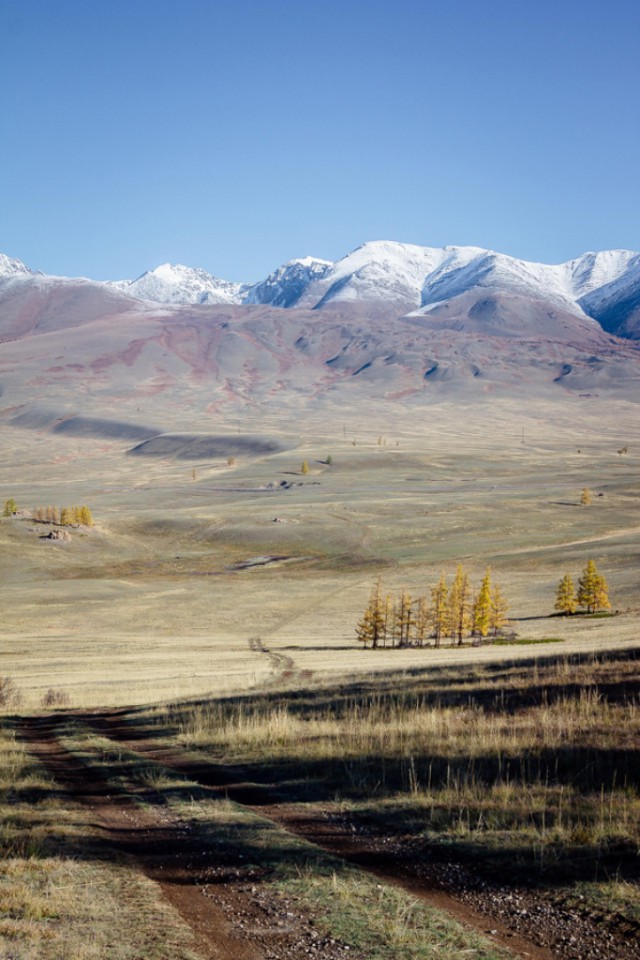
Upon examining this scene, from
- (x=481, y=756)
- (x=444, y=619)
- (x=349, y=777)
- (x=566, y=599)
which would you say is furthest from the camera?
(x=566, y=599)

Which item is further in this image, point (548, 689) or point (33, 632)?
point (33, 632)

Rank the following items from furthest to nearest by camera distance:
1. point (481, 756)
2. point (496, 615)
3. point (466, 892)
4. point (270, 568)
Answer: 1. point (270, 568)
2. point (496, 615)
3. point (481, 756)
4. point (466, 892)

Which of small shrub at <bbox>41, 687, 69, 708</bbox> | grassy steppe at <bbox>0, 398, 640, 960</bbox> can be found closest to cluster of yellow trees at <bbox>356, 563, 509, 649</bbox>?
grassy steppe at <bbox>0, 398, 640, 960</bbox>

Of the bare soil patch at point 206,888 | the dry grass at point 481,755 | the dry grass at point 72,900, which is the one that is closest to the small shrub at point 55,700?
the dry grass at point 481,755

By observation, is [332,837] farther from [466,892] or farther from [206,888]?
[466,892]

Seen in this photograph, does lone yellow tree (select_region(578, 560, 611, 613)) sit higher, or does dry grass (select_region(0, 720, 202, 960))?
dry grass (select_region(0, 720, 202, 960))

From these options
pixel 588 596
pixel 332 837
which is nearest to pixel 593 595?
pixel 588 596

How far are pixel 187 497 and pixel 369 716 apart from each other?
164510mm

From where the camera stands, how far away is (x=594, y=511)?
147m

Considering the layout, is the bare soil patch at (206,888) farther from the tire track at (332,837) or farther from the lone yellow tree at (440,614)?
the lone yellow tree at (440,614)

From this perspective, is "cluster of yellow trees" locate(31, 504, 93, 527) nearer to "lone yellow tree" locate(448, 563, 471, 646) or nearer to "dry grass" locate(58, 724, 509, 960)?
"lone yellow tree" locate(448, 563, 471, 646)

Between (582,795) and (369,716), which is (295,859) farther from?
(369,716)

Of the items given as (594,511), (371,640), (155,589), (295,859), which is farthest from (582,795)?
(594,511)

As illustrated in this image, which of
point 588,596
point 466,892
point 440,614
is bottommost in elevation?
point 588,596
